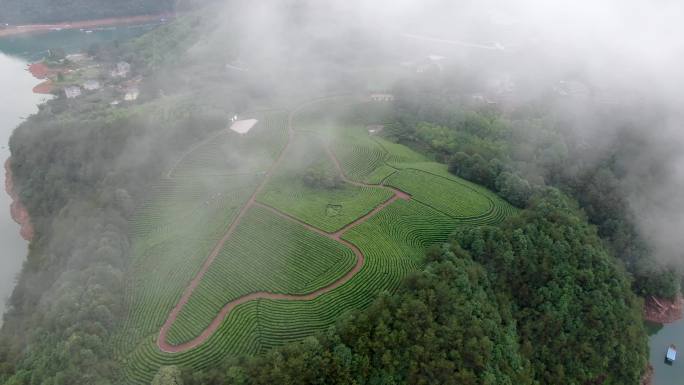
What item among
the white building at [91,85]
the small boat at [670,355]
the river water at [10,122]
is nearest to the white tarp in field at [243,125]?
the river water at [10,122]

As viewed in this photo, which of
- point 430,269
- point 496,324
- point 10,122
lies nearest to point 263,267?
point 430,269

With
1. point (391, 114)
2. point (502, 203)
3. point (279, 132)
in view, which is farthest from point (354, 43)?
point (502, 203)

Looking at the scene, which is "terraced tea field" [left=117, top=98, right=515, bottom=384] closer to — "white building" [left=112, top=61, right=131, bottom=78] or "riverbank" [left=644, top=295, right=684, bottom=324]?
"riverbank" [left=644, top=295, right=684, bottom=324]

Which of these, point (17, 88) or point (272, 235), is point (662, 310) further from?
point (17, 88)

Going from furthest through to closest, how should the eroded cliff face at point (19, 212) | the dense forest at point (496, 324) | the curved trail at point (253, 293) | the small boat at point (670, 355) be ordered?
1. the eroded cliff face at point (19, 212)
2. the small boat at point (670, 355)
3. the curved trail at point (253, 293)
4. the dense forest at point (496, 324)

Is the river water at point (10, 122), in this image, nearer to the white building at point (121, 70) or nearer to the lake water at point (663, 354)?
the white building at point (121, 70)

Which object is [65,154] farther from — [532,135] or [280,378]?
[532,135]
